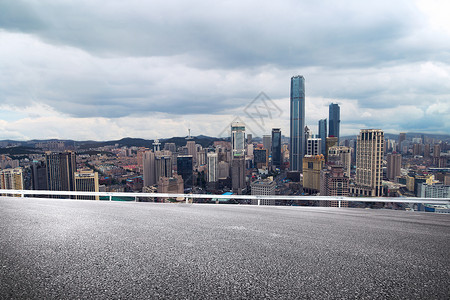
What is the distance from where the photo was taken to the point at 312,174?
3612 centimetres

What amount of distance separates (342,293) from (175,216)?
5183 mm

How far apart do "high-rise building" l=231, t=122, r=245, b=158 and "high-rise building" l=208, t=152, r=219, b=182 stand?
3.42m

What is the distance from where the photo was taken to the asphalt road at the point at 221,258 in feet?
10.1

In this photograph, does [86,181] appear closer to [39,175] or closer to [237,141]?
[39,175]

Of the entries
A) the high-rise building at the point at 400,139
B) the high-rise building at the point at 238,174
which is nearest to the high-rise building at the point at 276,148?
the high-rise building at the point at 238,174

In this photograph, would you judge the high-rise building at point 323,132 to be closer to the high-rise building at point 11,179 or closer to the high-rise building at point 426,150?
the high-rise building at point 426,150

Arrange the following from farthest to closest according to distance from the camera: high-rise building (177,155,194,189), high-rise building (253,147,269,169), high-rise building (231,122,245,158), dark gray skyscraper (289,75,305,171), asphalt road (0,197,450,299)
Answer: dark gray skyscraper (289,75,305,171) < high-rise building (253,147,269,169) < high-rise building (231,122,245,158) < high-rise building (177,155,194,189) < asphalt road (0,197,450,299)

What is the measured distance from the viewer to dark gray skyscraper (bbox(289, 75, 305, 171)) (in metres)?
52.1

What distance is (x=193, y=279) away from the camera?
3316mm

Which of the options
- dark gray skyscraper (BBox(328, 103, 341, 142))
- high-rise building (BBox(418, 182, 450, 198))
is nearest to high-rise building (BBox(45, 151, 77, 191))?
high-rise building (BBox(418, 182, 450, 198))

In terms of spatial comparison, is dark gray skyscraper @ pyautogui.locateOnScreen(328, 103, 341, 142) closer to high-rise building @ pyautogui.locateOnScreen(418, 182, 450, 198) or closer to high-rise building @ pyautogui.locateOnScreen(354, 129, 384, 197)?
high-rise building @ pyautogui.locateOnScreen(354, 129, 384, 197)

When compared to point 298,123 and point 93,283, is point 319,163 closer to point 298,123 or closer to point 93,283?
point 298,123

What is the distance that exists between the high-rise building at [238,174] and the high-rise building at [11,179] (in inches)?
907

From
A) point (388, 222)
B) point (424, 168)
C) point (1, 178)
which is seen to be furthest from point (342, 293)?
point (424, 168)
